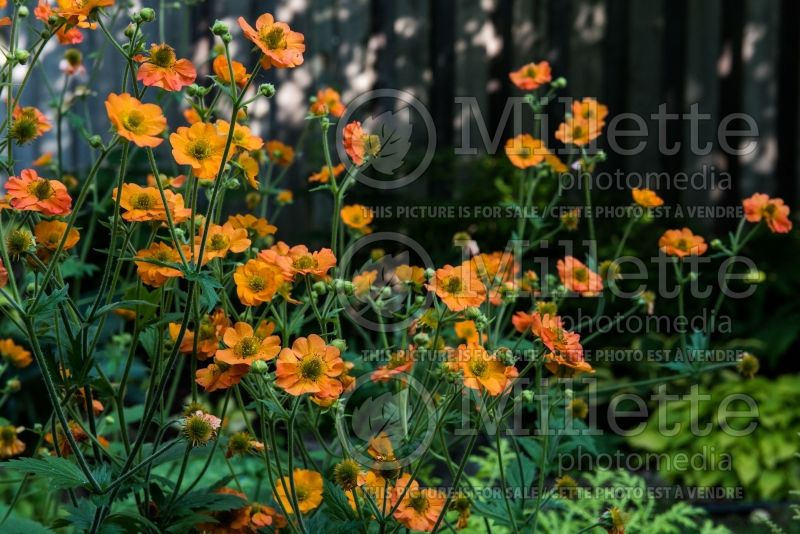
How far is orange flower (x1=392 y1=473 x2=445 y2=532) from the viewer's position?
1.14 metres

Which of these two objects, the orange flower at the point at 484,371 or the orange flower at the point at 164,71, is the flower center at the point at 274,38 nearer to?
the orange flower at the point at 164,71

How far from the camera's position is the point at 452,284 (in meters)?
1.20

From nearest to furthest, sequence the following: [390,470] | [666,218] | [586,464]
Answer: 1. [390,470]
2. [586,464]
3. [666,218]

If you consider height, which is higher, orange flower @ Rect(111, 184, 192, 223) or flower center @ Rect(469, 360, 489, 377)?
orange flower @ Rect(111, 184, 192, 223)

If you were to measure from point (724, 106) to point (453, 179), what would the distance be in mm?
1221

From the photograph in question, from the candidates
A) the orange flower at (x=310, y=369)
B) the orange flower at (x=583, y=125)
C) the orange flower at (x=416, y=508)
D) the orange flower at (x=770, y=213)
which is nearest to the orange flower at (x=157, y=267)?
the orange flower at (x=310, y=369)

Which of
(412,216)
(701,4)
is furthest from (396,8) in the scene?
(701,4)

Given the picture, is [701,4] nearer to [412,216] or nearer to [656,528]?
[412,216]

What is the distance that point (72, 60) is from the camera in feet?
6.50

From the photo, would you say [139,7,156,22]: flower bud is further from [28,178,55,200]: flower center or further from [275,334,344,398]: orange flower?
[275,334,344,398]: orange flower

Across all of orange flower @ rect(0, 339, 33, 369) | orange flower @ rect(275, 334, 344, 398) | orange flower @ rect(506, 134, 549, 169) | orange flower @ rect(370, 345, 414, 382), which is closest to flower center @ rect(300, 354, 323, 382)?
orange flower @ rect(275, 334, 344, 398)

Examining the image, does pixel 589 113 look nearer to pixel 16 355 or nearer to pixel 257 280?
pixel 257 280

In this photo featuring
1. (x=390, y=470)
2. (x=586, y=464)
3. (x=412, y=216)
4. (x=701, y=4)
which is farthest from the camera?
(x=701, y=4)

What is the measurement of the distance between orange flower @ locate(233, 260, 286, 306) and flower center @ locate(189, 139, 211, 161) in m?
0.16
